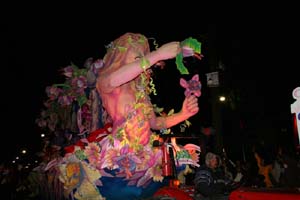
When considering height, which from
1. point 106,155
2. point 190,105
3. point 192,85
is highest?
point 192,85

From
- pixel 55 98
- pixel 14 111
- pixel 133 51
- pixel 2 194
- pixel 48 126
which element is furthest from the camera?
pixel 14 111

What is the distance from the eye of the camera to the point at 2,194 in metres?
12.6

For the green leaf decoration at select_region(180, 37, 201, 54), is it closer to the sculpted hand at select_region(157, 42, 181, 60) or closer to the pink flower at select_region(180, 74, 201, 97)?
the sculpted hand at select_region(157, 42, 181, 60)

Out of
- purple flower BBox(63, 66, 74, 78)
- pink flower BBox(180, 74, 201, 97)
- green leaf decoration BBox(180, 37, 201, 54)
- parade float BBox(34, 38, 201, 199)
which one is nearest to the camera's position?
green leaf decoration BBox(180, 37, 201, 54)

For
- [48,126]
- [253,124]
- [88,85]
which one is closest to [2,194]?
[48,126]

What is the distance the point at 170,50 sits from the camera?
15.0 ft

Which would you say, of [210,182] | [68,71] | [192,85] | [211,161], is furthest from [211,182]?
[68,71]

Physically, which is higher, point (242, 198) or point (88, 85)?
point (88, 85)

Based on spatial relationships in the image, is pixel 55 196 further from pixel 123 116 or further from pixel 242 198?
pixel 242 198

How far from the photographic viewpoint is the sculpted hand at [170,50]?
455 centimetres

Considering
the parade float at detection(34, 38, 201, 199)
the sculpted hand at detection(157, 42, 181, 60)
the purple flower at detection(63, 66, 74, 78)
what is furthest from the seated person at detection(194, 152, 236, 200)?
the purple flower at detection(63, 66, 74, 78)

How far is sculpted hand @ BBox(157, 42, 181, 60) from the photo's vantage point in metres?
4.55

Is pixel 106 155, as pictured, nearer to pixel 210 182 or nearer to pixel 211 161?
pixel 210 182

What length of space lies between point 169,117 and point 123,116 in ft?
3.21
